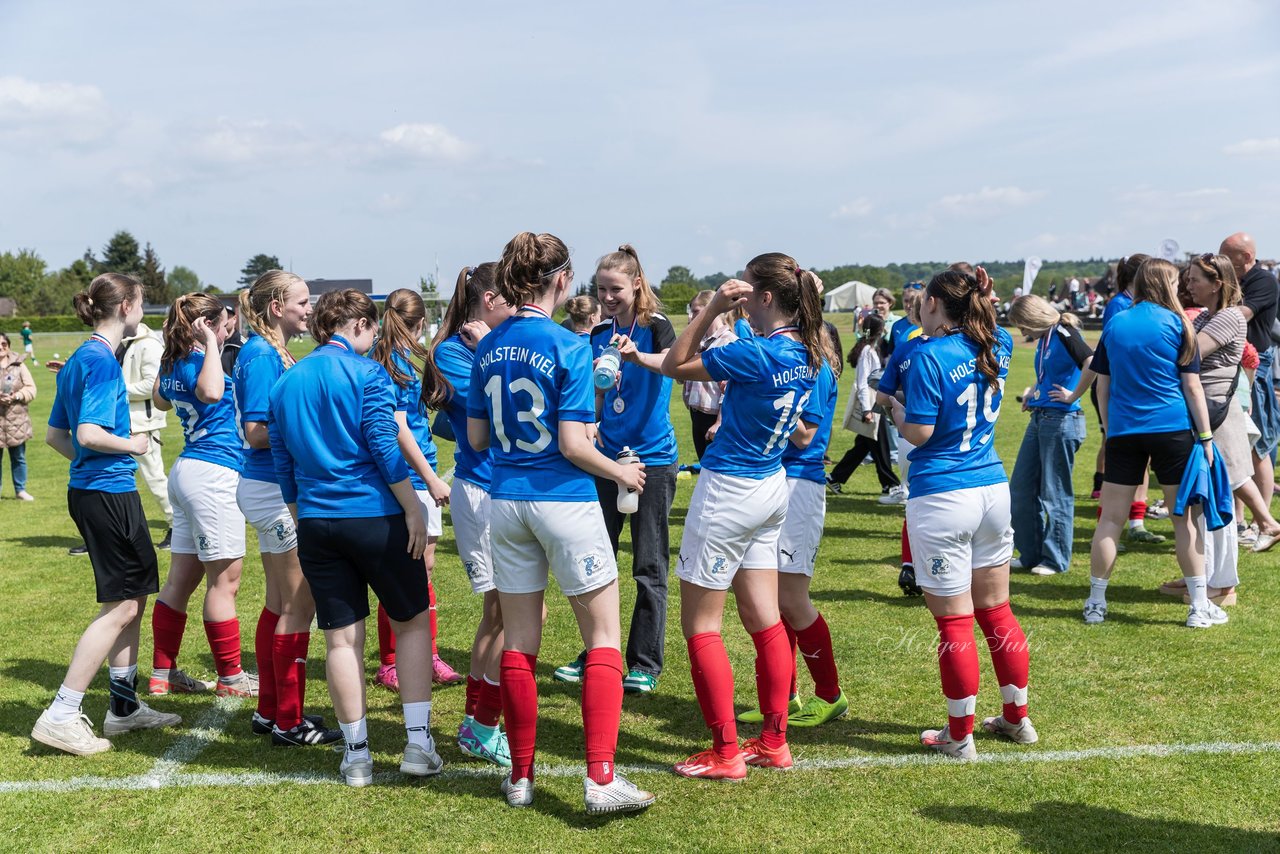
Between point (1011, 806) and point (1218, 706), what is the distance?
1.68 metres

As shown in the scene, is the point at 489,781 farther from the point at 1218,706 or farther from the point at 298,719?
the point at 1218,706

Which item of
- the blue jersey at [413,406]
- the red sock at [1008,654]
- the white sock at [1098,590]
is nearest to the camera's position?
the red sock at [1008,654]

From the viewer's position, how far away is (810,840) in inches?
147

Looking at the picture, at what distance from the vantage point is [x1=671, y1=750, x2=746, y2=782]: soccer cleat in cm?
427

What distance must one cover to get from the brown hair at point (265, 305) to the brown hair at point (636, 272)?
1519 millimetres

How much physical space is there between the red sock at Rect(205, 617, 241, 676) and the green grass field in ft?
0.67

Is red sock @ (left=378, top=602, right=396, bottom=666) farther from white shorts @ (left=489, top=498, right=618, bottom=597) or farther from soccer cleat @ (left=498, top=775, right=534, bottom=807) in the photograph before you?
white shorts @ (left=489, top=498, right=618, bottom=597)

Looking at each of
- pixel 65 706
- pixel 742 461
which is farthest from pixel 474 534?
pixel 65 706

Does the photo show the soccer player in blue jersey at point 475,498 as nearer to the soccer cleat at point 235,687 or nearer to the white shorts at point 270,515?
the white shorts at point 270,515

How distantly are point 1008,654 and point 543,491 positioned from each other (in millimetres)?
2225

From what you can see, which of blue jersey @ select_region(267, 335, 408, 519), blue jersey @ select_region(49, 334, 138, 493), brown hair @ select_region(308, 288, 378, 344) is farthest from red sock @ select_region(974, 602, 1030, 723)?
blue jersey @ select_region(49, 334, 138, 493)

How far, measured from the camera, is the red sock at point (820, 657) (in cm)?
484

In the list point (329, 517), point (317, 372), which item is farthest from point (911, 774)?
point (317, 372)

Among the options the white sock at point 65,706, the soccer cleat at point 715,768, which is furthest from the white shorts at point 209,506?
the soccer cleat at point 715,768
